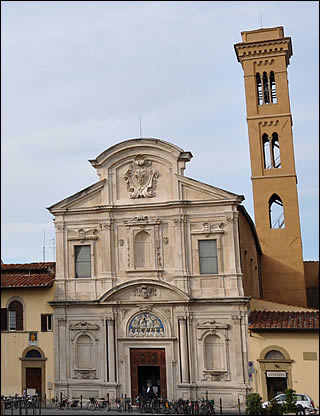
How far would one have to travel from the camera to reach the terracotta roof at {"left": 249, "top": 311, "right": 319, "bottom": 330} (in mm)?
25250

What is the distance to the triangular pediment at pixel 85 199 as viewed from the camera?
29.5m

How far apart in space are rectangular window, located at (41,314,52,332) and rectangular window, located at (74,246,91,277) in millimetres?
2820

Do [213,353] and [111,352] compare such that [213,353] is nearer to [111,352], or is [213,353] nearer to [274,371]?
[274,371]

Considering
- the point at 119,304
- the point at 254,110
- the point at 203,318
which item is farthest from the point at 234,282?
the point at 254,110

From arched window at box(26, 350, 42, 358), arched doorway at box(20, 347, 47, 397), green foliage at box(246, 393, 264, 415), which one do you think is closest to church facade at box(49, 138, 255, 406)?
arched doorway at box(20, 347, 47, 397)

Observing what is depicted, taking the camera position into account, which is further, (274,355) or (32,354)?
(32,354)

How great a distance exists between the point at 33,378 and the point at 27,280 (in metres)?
5.38

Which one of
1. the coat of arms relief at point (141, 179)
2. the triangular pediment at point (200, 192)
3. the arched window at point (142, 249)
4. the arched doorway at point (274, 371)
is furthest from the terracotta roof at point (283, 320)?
the coat of arms relief at point (141, 179)

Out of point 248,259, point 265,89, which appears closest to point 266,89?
point 265,89

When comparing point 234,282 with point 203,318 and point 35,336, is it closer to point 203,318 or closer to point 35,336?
point 203,318

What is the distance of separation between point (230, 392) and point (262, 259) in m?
13.4

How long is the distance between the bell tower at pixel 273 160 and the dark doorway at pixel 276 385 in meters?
11.2

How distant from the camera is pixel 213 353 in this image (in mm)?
26891

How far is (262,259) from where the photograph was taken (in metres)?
37.7
